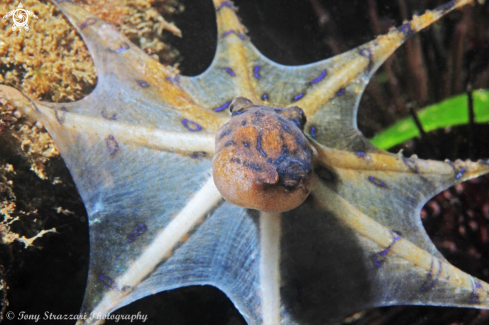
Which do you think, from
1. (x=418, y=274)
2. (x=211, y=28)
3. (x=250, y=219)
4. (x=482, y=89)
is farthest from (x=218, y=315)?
(x=482, y=89)

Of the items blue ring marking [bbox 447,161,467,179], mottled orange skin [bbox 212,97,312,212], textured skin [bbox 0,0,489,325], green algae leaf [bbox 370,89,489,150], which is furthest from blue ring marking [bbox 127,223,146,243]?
green algae leaf [bbox 370,89,489,150]

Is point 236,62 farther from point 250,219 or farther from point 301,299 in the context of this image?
point 301,299

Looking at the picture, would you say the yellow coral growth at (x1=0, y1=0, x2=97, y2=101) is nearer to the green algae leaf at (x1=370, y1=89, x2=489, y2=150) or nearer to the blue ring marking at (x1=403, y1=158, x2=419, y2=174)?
the blue ring marking at (x1=403, y1=158, x2=419, y2=174)

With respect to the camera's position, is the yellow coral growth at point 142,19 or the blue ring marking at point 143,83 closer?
the blue ring marking at point 143,83

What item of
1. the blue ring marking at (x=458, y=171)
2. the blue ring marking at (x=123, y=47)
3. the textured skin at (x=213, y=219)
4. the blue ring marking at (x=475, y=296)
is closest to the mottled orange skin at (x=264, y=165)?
the textured skin at (x=213, y=219)

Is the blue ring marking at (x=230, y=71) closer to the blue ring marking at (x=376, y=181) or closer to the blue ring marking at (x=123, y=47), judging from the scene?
the blue ring marking at (x=123, y=47)

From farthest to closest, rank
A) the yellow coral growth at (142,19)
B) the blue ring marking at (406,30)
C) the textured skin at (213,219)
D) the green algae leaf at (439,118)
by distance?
the green algae leaf at (439,118)
the yellow coral growth at (142,19)
the blue ring marking at (406,30)
the textured skin at (213,219)
